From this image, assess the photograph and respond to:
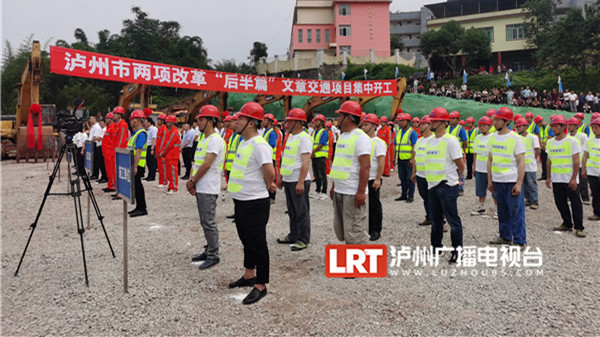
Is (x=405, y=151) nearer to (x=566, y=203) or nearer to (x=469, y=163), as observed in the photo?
(x=566, y=203)

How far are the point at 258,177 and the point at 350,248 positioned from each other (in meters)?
1.36

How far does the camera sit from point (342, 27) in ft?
148

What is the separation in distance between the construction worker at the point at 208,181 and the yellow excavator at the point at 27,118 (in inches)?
439

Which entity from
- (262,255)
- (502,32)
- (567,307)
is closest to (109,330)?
(262,255)

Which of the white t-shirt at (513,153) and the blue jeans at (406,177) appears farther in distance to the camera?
the blue jeans at (406,177)

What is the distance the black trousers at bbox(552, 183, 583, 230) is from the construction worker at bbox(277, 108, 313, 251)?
3972 millimetres

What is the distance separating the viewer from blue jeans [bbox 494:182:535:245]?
533cm

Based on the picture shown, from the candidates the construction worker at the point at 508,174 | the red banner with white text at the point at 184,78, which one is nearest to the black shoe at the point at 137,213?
the red banner with white text at the point at 184,78

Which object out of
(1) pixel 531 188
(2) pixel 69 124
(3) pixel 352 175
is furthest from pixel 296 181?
(1) pixel 531 188

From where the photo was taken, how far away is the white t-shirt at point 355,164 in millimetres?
4293

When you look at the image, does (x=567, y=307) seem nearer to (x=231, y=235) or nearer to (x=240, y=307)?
(x=240, y=307)

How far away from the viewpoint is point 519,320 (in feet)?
11.4

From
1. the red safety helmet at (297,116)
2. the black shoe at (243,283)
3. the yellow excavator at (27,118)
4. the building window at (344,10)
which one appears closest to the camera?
the black shoe at (243,283)

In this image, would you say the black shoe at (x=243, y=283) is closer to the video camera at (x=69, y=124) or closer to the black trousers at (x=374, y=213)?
the black trousers at (x=374, y=213)
